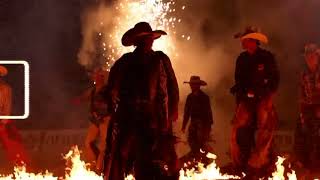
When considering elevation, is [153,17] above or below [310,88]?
above

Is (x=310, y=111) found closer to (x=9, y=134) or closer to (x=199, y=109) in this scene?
A: (x=199, y=109)

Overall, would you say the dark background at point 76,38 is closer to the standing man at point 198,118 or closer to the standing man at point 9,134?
the standing man at point 198,118

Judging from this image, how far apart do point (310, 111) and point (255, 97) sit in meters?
1.05

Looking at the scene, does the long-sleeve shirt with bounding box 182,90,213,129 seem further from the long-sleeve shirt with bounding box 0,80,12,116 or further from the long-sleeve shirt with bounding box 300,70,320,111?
the long-sleeve shirt with bounding box 0,80,12,116

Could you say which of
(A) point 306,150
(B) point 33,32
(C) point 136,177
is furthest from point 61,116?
(C) point 136,177

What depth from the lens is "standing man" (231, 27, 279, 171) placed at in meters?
8.71

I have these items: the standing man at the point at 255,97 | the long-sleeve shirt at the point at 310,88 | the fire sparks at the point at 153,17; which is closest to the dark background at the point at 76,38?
the fire sparks at the point at 153,17

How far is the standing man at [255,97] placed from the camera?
8.71 m

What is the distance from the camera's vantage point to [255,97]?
28.8 ft

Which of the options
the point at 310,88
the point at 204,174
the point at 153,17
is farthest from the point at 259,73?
the point at 153,17

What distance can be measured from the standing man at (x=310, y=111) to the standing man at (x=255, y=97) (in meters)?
0.69

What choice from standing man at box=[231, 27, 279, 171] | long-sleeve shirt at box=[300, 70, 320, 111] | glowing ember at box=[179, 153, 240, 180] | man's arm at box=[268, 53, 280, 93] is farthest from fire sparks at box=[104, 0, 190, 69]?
man's arm at box=[268, 53, 280, 93]

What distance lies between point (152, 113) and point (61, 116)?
12.1 m

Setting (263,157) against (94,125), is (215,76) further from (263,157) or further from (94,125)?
(263,157)
